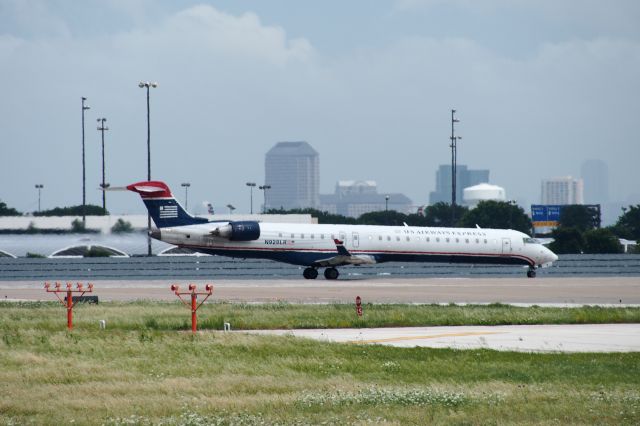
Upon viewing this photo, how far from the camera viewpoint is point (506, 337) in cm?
2409

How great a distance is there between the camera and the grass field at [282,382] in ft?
47.5

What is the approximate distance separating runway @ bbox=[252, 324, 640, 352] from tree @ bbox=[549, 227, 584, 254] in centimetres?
8587

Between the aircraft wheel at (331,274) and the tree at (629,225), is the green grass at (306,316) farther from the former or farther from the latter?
the tree at (629,225)

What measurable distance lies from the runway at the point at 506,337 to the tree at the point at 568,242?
85867 millimetres

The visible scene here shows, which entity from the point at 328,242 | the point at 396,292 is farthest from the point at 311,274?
the point at 396,292

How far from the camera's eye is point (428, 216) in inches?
6993

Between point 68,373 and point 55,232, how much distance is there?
1882 inches

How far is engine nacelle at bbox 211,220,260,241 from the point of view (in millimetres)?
54219

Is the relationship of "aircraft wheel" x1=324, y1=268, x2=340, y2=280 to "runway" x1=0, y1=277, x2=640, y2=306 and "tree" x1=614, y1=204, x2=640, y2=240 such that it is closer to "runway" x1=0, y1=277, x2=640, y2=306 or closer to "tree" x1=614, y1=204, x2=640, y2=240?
"runway" x1=0, y1=277, x2=640, y2=306

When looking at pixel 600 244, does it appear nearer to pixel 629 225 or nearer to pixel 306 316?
pixel 629 225

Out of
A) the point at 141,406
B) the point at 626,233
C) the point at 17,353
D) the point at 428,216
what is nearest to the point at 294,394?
the point at 141,406

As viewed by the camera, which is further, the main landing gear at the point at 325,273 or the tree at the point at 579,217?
the tree at the point at 579,217

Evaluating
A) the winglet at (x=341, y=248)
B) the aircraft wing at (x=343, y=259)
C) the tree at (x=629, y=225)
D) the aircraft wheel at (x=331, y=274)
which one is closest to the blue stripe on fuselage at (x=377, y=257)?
the aircraft wing at (x=343, y=259)

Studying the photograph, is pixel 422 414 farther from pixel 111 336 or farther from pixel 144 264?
pixel 144 264
